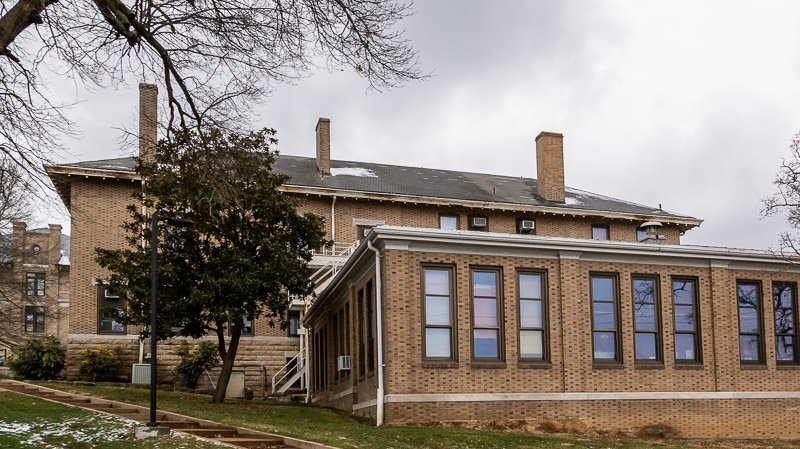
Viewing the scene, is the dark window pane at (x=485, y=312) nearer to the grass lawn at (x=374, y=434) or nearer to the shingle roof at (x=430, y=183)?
the grass lawn at (x=374, y=434)

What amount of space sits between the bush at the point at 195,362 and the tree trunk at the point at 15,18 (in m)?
22.4

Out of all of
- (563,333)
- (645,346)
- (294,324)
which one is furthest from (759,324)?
(294,324)

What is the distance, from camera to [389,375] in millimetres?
18984

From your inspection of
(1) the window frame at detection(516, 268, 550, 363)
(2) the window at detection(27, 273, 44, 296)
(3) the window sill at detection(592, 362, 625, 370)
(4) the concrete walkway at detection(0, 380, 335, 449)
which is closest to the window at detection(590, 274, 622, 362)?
(3) the window sill at detection(592, 362, 625, 370)

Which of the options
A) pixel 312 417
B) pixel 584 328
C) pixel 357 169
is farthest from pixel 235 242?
pixel 357 169

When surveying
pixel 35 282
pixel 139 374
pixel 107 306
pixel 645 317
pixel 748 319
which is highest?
pixel 35 282

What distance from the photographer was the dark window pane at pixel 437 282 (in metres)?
19.9

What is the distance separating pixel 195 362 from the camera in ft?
109

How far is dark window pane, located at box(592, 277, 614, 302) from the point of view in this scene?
2145 centimetres

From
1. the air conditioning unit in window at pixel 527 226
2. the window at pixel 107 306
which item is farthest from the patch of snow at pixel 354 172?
the window at pixel 107 306

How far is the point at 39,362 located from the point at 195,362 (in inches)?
225

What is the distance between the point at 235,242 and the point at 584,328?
9.48 m

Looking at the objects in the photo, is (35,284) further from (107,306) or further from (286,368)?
(286,368)

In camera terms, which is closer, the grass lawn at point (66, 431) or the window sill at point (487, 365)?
the grass lawn at point (66, 431)
